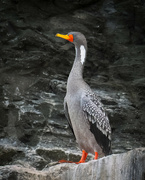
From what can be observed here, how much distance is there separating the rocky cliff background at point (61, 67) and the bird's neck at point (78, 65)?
5.08ft

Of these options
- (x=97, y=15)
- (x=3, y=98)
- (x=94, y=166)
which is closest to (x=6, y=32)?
(x=3, y=98)

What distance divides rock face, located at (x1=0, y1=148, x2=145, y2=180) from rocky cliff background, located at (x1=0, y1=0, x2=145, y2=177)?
2027 millimetres

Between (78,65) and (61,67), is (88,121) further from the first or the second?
(61,67)

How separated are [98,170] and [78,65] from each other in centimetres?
175

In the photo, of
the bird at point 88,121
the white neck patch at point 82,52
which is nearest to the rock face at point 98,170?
the bird at point 88,121

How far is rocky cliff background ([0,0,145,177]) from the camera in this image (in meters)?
6.05

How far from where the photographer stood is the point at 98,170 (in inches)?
132

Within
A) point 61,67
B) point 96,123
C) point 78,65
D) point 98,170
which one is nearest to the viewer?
point 98,170

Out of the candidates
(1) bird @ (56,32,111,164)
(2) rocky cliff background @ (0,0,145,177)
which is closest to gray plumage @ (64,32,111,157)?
(1) bird @ (56,32,111,164)

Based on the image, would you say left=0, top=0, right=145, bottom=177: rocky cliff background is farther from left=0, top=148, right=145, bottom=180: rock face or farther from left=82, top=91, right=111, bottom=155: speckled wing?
left=0, top=148, right=145, bottom=180: rock face

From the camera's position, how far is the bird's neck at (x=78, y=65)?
4621 mm

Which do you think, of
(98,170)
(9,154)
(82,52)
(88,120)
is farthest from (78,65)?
(9,154)

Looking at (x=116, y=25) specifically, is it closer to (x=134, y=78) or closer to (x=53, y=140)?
(x=134, y=78)

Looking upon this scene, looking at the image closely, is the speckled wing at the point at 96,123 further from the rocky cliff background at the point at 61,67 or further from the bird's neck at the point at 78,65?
the rocky cliff background at the point at 61,67
